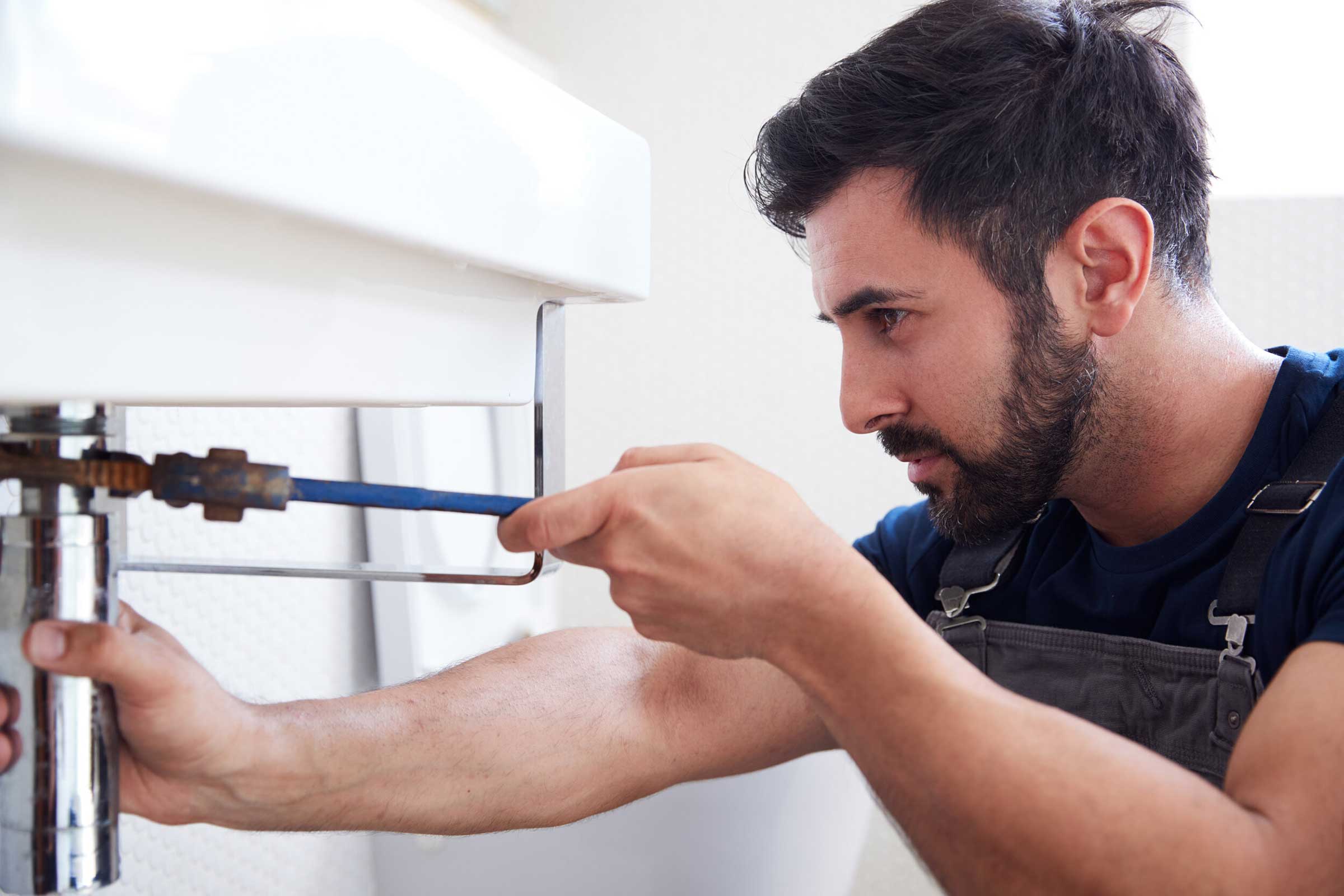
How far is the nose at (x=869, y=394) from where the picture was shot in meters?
0.84

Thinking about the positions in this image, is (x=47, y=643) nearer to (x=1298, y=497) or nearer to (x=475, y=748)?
(x=475, y=748)

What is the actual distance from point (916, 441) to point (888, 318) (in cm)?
11

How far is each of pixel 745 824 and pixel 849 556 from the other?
1.84 ft

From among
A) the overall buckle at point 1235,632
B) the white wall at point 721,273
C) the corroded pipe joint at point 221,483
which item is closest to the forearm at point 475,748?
the corroded pipe joint at point 221,483

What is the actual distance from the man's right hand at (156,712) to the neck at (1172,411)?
2.22ft

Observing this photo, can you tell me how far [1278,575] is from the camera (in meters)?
0.71

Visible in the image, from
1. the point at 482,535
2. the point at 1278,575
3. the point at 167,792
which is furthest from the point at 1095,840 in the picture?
the point at 482,535

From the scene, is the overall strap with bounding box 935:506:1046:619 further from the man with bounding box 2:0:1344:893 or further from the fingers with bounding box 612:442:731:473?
the fingers with bounding box 612:442:731:473

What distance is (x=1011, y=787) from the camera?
0.48 m

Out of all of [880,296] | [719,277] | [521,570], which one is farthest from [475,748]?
[719,277]

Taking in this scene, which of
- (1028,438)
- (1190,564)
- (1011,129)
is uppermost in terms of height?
(1011,129)

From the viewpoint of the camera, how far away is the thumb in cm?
35

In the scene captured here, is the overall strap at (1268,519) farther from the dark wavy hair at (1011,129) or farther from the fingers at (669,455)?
the fingers at (669,455)

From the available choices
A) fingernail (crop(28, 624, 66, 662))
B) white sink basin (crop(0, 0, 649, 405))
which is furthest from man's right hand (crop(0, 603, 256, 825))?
white sink basin (crop(0, 0, 649, 405))
